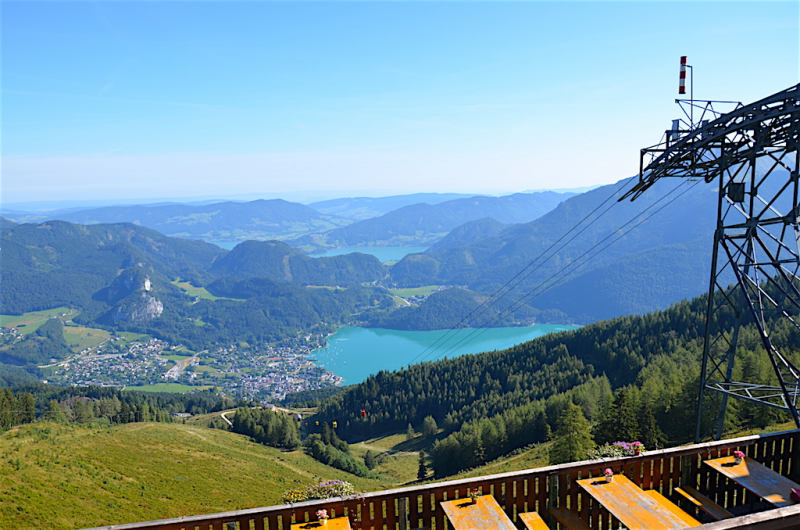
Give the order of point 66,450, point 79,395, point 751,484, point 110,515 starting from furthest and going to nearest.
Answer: point 79,395, point 66,450, point 110,515, point 751,484

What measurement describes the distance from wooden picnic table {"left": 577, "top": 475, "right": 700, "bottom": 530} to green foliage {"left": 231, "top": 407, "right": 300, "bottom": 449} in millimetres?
61730

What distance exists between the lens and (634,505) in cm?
562

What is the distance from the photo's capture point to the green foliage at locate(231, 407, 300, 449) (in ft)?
207

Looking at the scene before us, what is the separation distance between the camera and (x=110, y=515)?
719 inches

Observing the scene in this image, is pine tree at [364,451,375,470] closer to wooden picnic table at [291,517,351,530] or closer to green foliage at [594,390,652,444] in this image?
green foliage at [594,390,652,444]

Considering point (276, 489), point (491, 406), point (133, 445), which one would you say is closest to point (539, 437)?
point (491, 406)

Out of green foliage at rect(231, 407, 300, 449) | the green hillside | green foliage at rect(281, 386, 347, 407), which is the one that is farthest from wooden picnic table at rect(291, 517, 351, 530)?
green foliage at rect(281, 386, 347, 407)

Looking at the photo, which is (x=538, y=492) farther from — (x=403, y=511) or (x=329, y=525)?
(x=329, y=525)

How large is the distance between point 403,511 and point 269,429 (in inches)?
2538

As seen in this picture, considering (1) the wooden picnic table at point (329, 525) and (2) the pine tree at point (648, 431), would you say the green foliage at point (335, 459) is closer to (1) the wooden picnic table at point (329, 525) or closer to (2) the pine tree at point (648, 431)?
(2) the pine tree at point (648, 431)

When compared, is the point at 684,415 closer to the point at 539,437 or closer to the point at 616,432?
the point at 616,432

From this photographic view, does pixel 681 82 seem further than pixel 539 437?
No

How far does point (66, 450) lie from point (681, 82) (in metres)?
33.4

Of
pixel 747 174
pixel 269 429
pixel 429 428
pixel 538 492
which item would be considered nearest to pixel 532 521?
pixel 538 492
